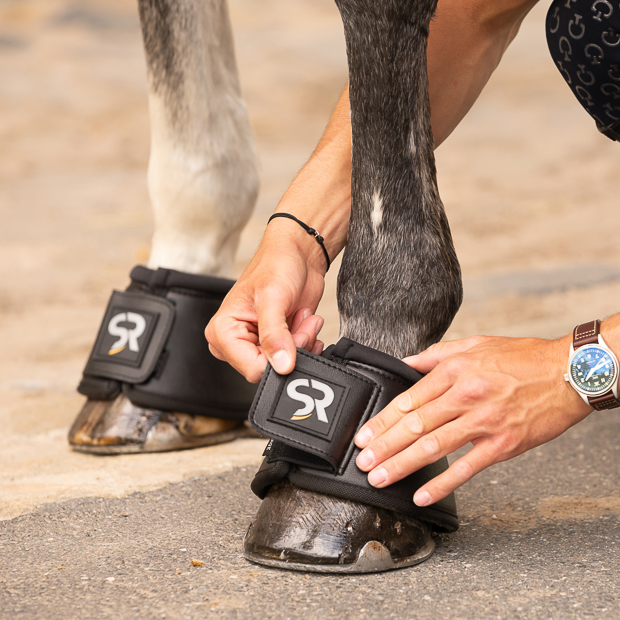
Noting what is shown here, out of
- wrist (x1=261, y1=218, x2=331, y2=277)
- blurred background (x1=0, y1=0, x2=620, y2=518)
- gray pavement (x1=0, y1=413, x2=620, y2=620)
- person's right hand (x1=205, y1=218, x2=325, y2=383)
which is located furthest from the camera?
blurred background (x1=0, y1=0, x2=620, y2=518)

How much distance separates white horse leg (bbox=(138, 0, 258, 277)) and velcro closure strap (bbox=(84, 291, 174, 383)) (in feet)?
0.43

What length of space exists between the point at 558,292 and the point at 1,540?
6.36 feet

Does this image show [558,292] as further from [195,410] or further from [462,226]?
[195,410]

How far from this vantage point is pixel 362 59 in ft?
2.94

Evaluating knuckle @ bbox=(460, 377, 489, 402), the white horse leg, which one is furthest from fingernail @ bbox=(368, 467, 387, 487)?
the white horse leg

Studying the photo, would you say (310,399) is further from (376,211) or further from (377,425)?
(376,211)

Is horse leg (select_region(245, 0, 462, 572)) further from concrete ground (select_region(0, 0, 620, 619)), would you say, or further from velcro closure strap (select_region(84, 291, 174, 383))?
velcro closure strap (select_region(84, 291, 174, 383))

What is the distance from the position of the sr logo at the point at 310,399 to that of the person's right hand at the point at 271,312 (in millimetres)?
19

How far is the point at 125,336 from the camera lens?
1.37 metres

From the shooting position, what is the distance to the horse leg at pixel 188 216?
135cm

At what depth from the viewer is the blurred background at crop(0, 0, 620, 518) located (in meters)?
1.82

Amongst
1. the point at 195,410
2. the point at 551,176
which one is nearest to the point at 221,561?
the point at 195,410

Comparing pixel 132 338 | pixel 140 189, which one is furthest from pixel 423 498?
pixel 140 189

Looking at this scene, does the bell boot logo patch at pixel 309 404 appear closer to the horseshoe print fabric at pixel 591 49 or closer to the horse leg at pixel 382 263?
the horse leg at pixel 382 263
